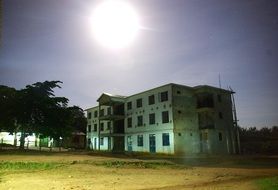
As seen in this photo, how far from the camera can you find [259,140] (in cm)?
4716

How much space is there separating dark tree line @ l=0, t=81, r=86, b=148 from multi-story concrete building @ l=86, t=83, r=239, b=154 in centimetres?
1079

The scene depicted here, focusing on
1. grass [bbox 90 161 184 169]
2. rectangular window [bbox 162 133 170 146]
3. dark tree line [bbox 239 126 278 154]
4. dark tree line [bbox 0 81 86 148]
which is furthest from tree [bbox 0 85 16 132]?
dark tree line [bbox 239 126 278 154]

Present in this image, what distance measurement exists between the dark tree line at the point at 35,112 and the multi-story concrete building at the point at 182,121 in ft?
35.4

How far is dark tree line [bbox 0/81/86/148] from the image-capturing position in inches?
1439

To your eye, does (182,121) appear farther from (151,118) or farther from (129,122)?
(129,122)

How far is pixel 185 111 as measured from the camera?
127 ft

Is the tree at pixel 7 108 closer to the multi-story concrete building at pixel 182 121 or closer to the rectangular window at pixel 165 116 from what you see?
the multi-story concrete building at pixel 182 121

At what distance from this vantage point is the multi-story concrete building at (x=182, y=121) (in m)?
37.5

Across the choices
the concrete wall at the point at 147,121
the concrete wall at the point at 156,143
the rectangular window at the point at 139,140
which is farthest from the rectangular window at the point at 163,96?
the rectangular window at the point at 139,140

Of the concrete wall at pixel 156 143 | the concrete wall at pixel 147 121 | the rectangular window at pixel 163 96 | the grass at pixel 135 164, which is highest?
the rectangular window at pixel 163 96

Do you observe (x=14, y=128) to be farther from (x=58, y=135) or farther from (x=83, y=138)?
(x=83, y=138)

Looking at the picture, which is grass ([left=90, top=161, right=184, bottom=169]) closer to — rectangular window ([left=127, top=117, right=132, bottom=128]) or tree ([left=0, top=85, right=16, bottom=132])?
tree ([left=0, top=85, right=16, bottom=132])

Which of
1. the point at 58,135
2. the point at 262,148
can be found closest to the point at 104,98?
the point at 58,135

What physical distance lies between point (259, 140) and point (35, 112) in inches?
1461
